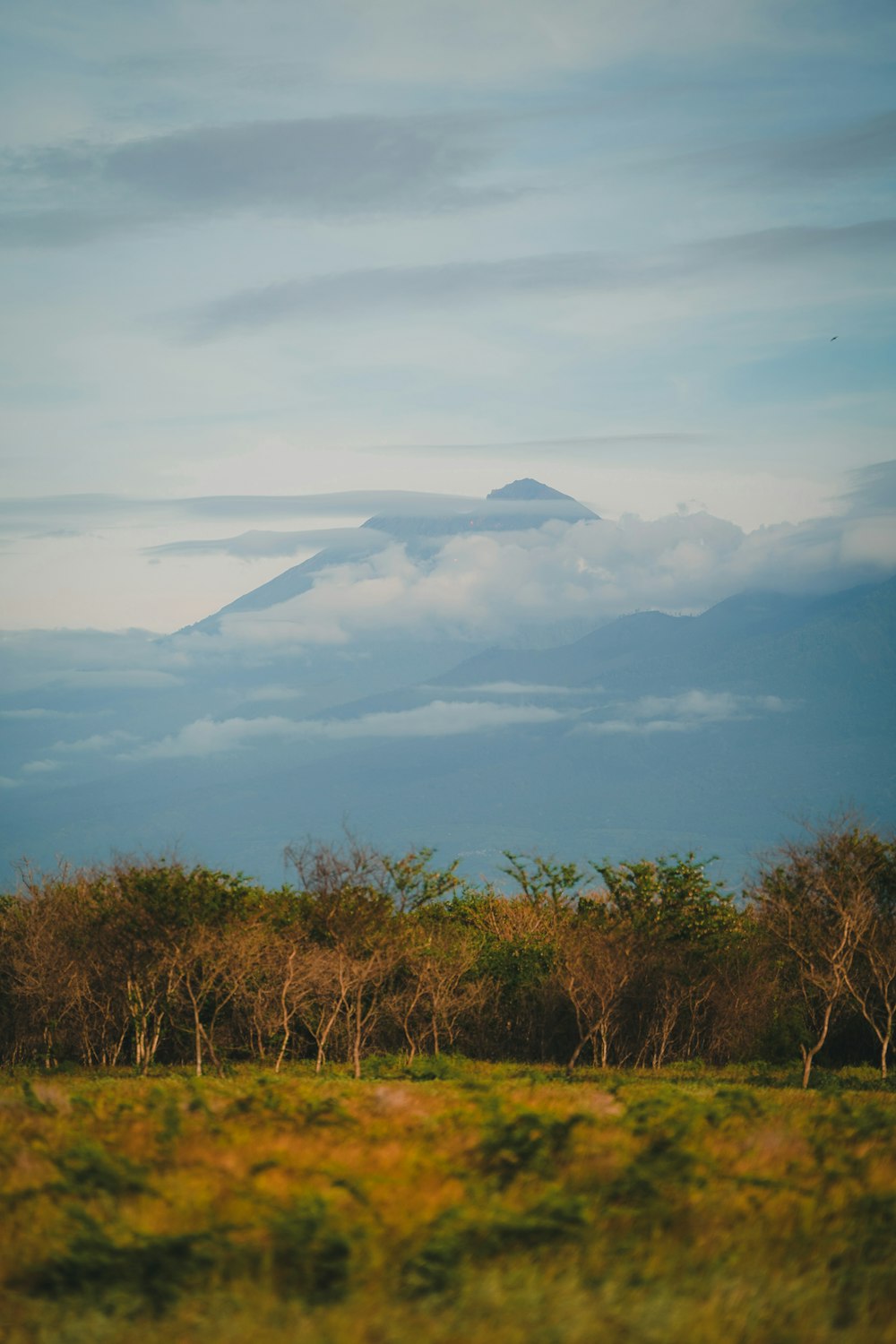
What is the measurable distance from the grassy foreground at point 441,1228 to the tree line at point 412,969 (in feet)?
91.6

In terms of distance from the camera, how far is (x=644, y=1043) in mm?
55719

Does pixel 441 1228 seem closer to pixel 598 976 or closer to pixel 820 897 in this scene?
pixel 820 897

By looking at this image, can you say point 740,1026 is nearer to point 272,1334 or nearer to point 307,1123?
point 307,1123

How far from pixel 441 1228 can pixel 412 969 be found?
1737 inches

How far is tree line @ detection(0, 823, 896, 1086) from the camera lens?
45094 millimetres

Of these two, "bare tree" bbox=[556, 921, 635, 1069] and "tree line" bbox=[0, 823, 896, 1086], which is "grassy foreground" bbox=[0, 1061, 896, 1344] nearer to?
"tree line" bbox=[0, 823, 896, 1086]

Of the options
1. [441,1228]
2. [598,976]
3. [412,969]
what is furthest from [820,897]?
[441,1228]

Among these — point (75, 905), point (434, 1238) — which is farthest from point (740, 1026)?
point (434, 1238)

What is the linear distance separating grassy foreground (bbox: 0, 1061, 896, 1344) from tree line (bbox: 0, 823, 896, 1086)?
27.9 metres

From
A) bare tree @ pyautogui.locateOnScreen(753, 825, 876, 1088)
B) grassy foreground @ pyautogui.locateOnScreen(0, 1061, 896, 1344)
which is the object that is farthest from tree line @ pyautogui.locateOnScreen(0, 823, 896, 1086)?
grassy foreground @ pyautogui.locateOnScreen(0, 1061, 896, 1344)

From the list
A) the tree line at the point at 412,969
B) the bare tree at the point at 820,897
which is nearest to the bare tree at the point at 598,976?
the tree line at the point at 412,969

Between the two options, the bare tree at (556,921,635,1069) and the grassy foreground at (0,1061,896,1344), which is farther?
the bare tree at (556,921,635,1069)

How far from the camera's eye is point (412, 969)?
54.6m

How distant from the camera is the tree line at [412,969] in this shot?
45094mm
